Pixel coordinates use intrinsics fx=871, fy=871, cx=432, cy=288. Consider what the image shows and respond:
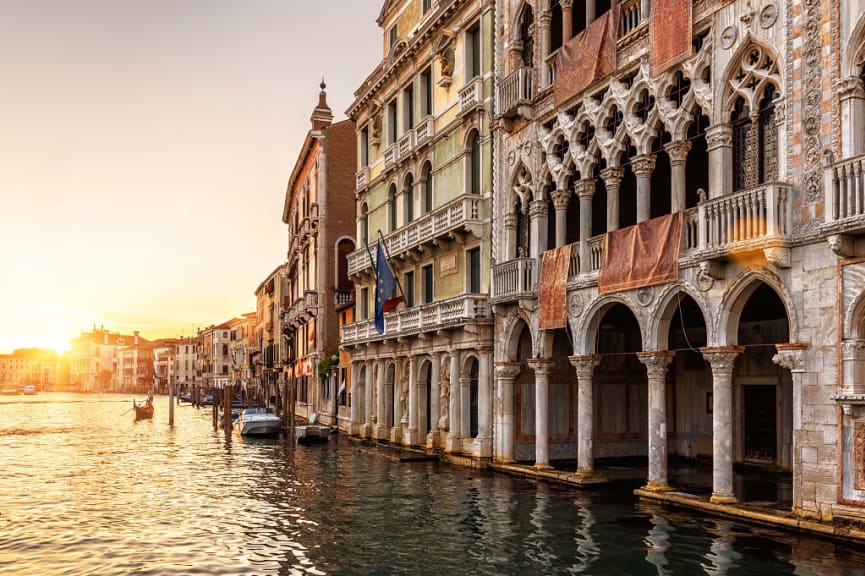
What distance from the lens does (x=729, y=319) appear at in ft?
48.6

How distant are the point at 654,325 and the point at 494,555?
616cm

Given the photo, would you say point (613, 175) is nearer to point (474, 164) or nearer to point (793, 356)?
point (793, 356)

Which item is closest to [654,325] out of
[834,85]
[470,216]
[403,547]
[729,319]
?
[729,319]

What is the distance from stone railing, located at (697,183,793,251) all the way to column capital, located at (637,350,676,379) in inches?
97.3

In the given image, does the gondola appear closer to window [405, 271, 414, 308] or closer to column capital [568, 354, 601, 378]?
window [405, 271, 414, 308]

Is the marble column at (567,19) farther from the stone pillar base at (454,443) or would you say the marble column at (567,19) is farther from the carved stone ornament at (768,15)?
the stone pillar base at (454,443)

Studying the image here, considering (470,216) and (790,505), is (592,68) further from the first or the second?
(790,505)

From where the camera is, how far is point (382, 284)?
2784cm

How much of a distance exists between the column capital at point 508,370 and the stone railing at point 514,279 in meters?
1.64

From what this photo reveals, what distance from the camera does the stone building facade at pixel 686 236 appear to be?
12766 millimetres

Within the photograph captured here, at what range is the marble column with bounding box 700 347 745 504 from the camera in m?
14.7

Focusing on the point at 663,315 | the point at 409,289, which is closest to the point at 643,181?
the point at 663,315

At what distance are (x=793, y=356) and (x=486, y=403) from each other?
10605 mm

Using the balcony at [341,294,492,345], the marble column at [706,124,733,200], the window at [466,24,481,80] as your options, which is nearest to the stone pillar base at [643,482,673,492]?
the marble column at [706,124,733,200]
